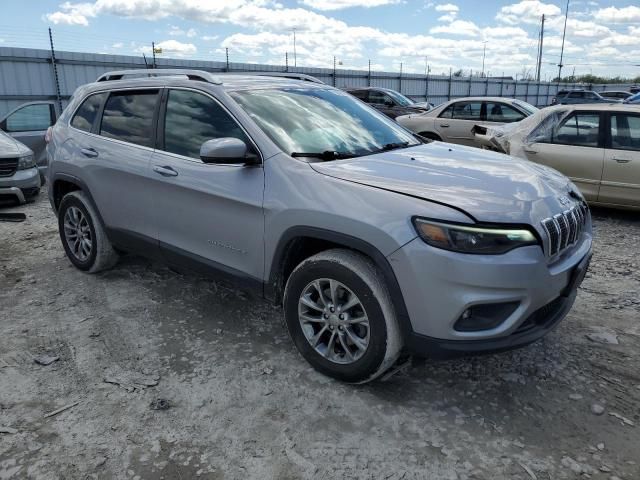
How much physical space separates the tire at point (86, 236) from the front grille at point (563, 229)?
3.59m

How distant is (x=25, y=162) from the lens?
7734 millimetres

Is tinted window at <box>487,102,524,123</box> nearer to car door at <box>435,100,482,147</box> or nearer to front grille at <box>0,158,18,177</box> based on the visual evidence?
car door at <box>435,100,482,147</box>

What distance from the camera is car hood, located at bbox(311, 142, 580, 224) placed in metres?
2.58

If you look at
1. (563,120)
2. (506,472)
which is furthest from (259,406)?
(563,120)

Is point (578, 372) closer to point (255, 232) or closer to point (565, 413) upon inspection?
point (565, 413)

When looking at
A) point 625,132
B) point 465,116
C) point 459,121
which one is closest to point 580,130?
point 625,132

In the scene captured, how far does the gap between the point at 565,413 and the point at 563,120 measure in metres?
5.34

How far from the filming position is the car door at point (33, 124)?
8875mm

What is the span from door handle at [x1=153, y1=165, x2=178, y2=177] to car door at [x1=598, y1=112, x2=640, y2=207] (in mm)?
5464

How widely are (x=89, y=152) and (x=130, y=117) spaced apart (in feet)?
1.84

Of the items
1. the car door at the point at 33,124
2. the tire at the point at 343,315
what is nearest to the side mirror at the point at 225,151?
the tire at the point at 343,315

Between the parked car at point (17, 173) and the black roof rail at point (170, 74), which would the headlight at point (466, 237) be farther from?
the parked car at point (17, 173)

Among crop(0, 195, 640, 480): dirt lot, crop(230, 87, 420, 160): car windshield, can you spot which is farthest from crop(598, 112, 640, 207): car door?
crop(230, 87, 420, 160): car windshield

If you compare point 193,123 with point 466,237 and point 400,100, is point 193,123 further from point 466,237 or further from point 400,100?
Answer: point 400,100
